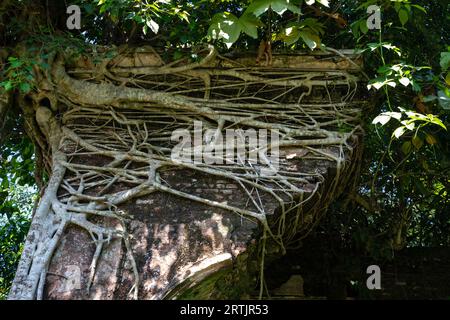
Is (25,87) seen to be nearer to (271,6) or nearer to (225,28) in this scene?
(225,28)

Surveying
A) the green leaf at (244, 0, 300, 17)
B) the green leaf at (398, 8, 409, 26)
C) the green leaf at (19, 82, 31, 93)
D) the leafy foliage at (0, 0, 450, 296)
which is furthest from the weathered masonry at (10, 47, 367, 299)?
the green leaf at (244, 0, 300, 17)

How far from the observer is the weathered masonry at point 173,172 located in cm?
331

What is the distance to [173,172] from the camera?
12.6 ft

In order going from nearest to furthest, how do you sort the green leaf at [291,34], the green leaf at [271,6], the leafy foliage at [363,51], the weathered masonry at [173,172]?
the weathered masonry at [173,172], the green leaf at [271,6], the leafy foliage at [363,51], the green leaf at [291,34]

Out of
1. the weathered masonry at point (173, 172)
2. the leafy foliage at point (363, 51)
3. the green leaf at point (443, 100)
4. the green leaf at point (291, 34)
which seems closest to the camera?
the weathered masonry at point (173, 172)

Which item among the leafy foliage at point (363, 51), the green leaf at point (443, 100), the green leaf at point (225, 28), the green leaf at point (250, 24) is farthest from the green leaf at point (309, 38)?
the green leaf at point (443, 100)

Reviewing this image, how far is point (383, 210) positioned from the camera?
519 cm

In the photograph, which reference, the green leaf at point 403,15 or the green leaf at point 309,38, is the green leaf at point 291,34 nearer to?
the green leaf at point 309,38

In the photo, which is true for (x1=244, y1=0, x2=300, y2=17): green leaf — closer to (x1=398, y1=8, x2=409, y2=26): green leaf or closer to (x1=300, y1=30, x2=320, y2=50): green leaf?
(x1=300, y1=30, x2=320, y2=50): green leaf

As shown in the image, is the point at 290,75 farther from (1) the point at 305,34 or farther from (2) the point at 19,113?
(2) the point at 19,113

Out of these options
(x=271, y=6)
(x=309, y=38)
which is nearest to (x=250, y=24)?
(x=271, y=6)

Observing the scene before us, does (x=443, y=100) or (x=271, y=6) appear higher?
(x=271, y=6)

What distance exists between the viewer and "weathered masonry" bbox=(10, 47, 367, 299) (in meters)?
3.31

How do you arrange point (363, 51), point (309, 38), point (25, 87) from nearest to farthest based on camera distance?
point (25, 87) < point (309, 38) < point (363, 51)
